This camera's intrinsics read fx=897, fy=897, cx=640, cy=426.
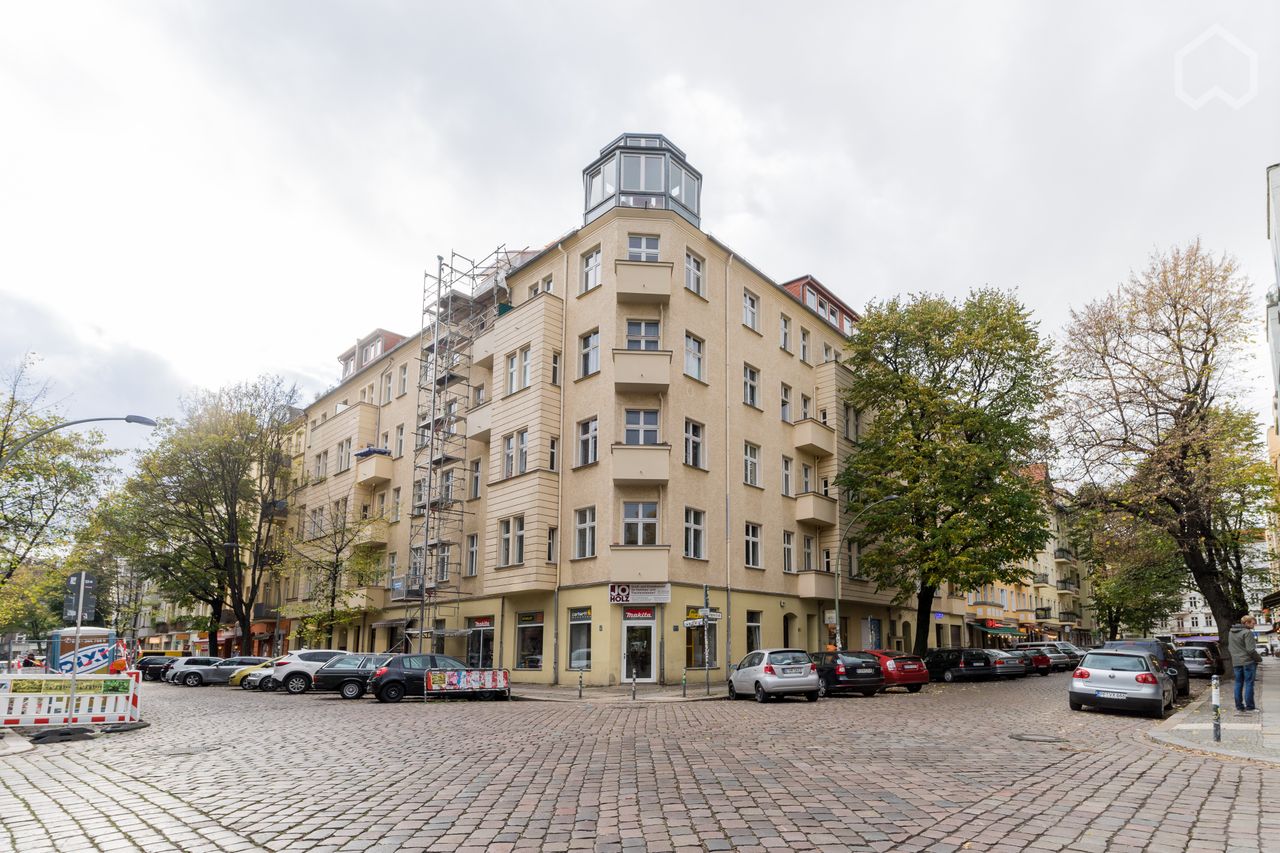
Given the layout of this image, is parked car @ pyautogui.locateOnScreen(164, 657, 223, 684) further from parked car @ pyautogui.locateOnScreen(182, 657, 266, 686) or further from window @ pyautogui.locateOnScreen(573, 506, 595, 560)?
window @ pyautogui.locateOnScreen(573, 506, 595, 560)

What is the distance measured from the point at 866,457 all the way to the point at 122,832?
33302 mm

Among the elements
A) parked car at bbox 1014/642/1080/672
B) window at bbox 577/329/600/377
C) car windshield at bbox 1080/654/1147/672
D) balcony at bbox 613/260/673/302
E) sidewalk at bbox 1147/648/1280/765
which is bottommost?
parked car at bbox 1014/642/1080/672

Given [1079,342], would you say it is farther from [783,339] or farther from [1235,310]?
[783,339]

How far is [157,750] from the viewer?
13.3 metres

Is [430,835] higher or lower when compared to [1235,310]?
lower

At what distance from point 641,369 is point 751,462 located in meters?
7.60

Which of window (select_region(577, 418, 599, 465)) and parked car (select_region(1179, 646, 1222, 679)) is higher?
window (select_region(577, 418, 599, 465))

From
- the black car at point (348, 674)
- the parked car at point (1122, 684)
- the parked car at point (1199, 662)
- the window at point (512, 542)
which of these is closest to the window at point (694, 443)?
the window at point (512, 542)

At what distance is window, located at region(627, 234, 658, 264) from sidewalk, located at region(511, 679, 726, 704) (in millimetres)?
15153

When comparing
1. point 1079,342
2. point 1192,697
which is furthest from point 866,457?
point 1192,697

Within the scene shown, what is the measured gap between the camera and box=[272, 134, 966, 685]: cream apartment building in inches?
1204

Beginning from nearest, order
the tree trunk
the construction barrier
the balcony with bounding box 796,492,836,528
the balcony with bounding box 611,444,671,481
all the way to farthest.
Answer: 1. the construction barrier
2. the balcony with bounding box 611,444,671,481
3. the tree trunk
4. the balcony with bounding box 796,492,836,528

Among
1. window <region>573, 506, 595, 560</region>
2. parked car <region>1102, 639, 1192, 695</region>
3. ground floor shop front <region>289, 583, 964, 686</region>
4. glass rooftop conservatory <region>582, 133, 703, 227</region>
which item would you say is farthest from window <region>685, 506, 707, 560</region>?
parked car <region>1102, 639, 1192, 695</region>

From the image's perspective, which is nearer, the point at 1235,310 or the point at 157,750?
the point at 157,750
